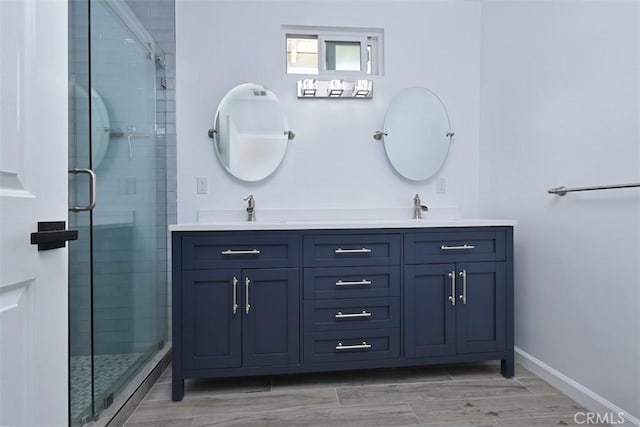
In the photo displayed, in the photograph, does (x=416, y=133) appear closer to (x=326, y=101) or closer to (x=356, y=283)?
(x=326, y=101)

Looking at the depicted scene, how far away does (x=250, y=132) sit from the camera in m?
2.40

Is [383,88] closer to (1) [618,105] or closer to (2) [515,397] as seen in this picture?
(1) [618,105]

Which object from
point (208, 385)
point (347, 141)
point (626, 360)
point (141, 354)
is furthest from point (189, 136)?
point (626, 360)

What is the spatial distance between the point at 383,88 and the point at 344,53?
347 mm

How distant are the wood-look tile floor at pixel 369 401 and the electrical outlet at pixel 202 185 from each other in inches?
42.5

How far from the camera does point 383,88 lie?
2510 mm

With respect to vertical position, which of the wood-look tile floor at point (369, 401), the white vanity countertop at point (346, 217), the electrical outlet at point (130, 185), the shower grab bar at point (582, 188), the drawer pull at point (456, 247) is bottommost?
the wood-look tile floor at point (369, 401)

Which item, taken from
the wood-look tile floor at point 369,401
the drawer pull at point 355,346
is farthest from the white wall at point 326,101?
the wood-look tile floor at point 369,401

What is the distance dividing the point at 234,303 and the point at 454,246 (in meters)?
1.17

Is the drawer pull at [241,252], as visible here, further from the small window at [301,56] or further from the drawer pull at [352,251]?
the small window at [301,56]

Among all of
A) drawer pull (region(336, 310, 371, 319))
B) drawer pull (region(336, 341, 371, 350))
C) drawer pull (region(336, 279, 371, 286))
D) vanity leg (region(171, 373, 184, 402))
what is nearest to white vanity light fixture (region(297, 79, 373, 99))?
drawer pull (region(336, 279, 371, 286))

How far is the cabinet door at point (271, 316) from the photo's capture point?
6.09 feet

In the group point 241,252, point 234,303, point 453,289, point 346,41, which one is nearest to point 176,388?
point 234,303

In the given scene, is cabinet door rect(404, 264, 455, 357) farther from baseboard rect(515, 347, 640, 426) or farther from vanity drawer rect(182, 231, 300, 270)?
vanity drawer rect(182, 231, 300, 270)
